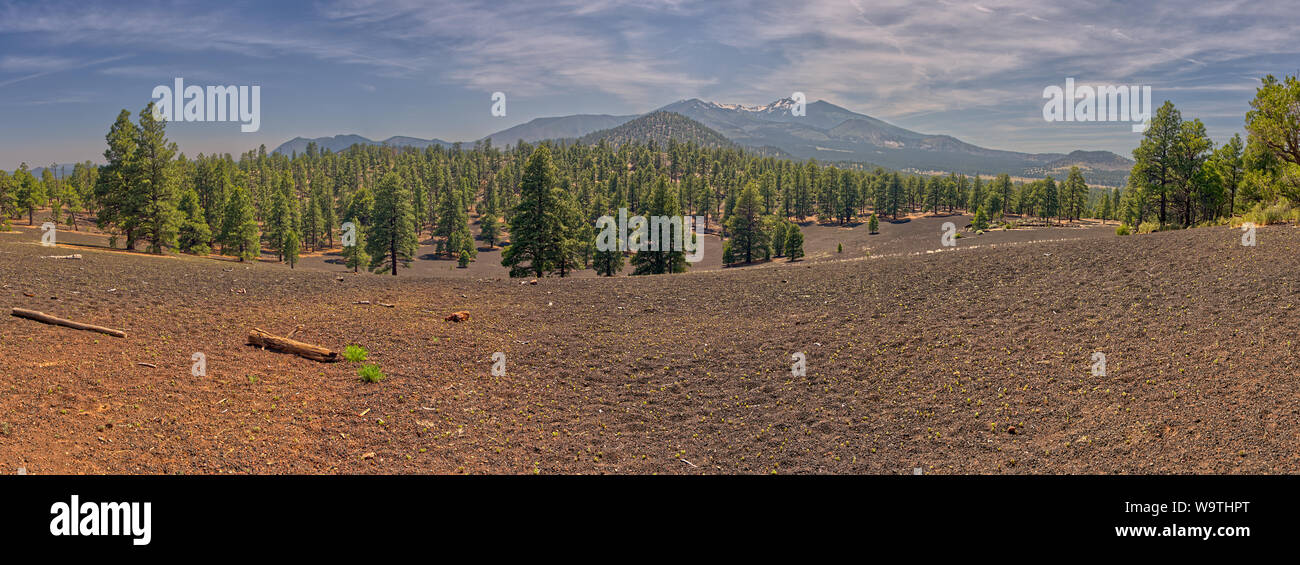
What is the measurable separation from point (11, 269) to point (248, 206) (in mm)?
61742

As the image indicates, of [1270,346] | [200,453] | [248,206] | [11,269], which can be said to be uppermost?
[248,206]

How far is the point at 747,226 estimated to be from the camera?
85000mm

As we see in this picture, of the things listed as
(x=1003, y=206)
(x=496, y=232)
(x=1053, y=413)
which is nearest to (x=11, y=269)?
(x=1053, y=413)

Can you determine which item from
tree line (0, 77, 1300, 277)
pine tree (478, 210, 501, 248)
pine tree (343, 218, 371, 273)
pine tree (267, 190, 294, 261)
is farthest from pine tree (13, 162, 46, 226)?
pine tree (478, 210, 501, 248)

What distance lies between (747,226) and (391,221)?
4964cm

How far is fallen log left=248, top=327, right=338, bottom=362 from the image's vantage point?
39.0 ft

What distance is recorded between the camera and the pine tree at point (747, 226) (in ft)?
277

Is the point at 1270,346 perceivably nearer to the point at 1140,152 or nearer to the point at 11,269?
the point at 11,269

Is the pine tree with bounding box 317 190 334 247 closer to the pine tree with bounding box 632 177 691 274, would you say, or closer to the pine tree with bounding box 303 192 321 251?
the pine tree with bounding box 303 192 321 251

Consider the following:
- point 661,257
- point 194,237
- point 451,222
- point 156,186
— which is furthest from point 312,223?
point 661,257

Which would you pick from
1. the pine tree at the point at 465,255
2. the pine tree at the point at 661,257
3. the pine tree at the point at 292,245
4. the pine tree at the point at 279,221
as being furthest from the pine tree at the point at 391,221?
the pine tree at the point at 279,221

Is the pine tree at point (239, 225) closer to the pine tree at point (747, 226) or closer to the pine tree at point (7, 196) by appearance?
the pine tree at point (7, 196)

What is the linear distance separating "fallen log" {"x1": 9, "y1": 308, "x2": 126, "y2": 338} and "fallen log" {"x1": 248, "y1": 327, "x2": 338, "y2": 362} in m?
2.37
